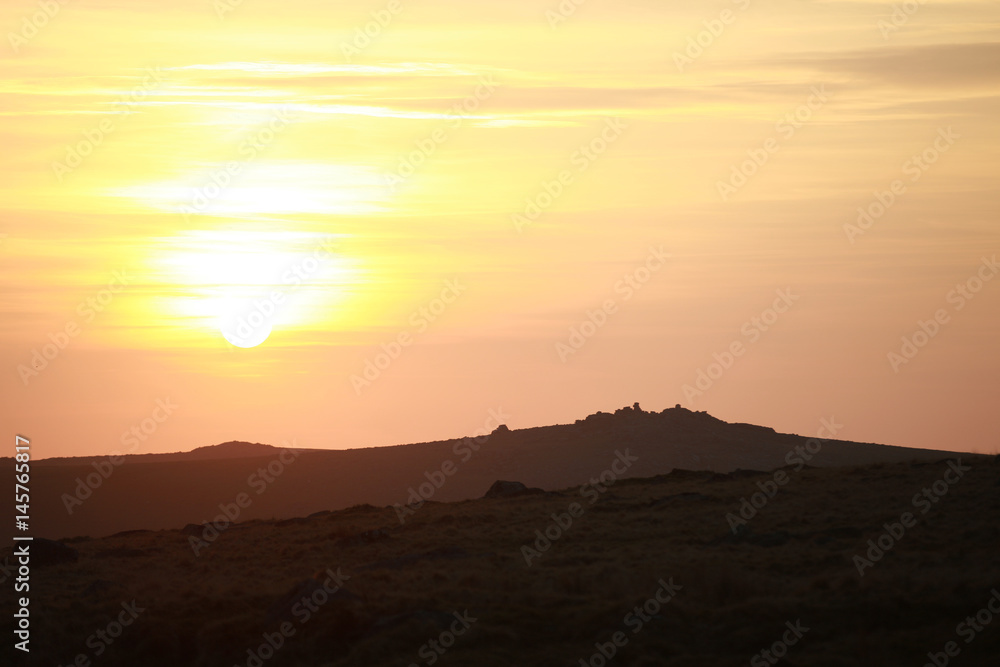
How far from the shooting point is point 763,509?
29.8 m

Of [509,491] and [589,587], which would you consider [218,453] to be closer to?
[509,491]

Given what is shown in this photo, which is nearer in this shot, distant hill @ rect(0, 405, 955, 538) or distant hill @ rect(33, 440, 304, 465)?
distant hill @ rect(0, 405, 955, 538)

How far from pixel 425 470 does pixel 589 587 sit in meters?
41.0

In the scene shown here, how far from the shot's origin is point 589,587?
21828 mm

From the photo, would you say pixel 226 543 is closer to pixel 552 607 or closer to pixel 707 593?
pixel 552 607

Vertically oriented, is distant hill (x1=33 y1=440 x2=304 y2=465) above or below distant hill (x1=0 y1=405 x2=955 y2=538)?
above

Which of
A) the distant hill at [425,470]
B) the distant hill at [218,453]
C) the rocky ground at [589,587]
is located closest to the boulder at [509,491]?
the rocky ground at [589,587]

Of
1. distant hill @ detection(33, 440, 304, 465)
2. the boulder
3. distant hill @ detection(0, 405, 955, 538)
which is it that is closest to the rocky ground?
the boulder

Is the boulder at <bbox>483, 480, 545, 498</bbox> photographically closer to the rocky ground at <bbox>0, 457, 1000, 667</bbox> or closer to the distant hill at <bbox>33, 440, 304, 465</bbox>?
the rocky ground at <bbox>0, 457, 1000, 667</bbox>

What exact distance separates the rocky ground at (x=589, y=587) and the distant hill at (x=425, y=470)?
74.4 ft

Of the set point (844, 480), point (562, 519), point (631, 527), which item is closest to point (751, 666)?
point (631, 527)

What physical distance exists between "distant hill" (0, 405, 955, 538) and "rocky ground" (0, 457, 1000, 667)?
74.4 ft

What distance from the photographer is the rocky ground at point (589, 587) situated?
18094 mm

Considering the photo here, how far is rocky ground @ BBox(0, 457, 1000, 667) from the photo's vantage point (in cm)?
1809
